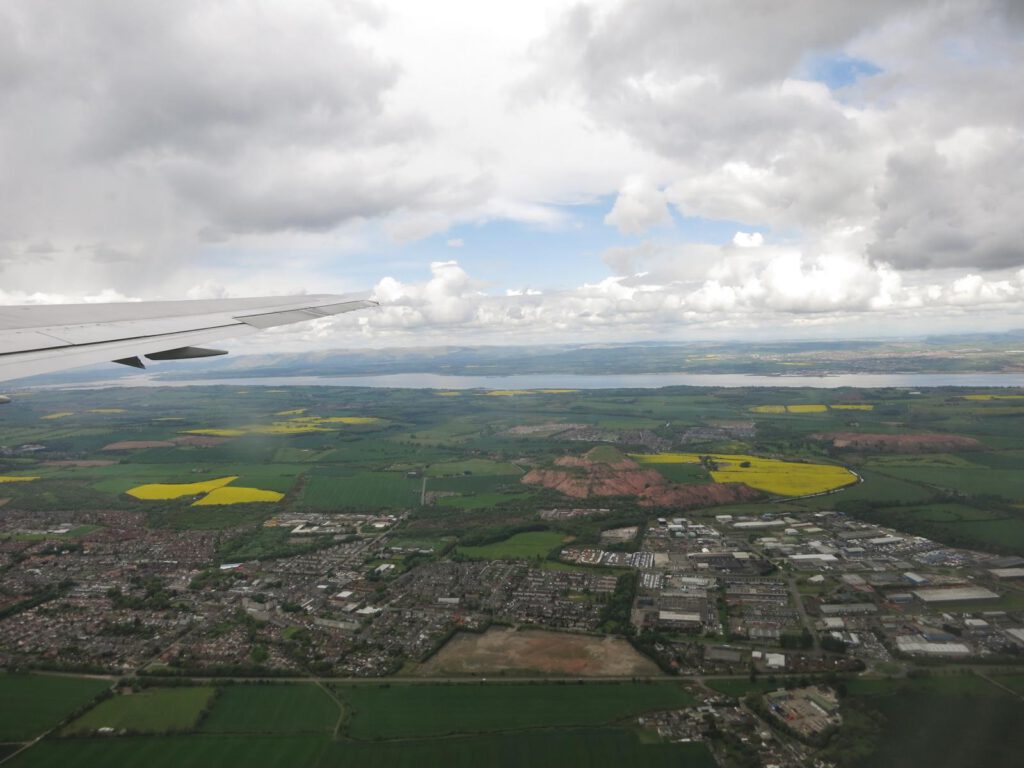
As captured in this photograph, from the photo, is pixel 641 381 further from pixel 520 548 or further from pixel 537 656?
pixel 537 656

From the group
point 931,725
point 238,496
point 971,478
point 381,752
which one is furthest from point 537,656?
point 971,478

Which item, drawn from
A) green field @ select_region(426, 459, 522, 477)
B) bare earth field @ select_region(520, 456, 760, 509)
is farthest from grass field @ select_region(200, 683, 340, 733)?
green field @ select_region(426, 459, 522, 477)

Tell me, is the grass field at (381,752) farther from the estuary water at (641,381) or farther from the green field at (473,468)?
the estuary water at (641,381)

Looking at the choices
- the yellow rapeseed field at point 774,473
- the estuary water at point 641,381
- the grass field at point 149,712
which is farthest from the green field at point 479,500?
the estuary water at point 641,381

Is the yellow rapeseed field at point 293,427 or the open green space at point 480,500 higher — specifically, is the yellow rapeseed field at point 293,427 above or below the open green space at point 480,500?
above

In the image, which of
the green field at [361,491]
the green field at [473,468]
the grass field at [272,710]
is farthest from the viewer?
the green field at [473,468]

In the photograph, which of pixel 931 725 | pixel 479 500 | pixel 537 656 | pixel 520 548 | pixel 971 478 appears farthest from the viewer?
pixel 479 500

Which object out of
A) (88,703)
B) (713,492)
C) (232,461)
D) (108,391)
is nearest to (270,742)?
(88,703)

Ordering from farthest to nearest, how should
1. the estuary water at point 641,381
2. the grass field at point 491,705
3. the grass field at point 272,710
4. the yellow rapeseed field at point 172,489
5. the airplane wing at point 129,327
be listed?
the estuary water at point 641,381
the yellow rapeseed field at point 172,489
the grass field at point 272,710
the grass field at point 491,705
the airplane wing at point 129,327
